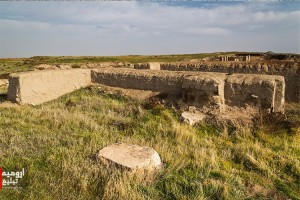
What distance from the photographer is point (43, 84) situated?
10336mm

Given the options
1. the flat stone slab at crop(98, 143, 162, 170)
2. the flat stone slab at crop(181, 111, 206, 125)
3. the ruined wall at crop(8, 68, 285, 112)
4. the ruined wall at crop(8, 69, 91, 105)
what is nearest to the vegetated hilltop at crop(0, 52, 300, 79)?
the ruined wall at crop(8, 69, 91, 105)

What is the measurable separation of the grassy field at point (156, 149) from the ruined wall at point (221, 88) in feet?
3.56

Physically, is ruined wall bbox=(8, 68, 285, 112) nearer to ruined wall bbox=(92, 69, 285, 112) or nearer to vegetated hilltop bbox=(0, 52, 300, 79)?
ruined wall bbox=(92, 69, 285, 112)

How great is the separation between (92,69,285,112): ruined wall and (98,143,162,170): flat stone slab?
396cm

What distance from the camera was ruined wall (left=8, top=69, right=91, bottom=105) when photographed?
31.3 ft

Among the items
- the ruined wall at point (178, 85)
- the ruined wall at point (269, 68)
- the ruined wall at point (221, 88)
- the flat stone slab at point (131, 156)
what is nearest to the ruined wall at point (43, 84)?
the ruined wall at point (178, 85)

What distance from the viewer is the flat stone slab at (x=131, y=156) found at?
175 inches

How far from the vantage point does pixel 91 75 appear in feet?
39.9

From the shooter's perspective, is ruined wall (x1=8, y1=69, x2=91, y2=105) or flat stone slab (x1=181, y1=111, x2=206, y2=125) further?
ruined wall (x1=8, y1=69, x2=91, y2=105)

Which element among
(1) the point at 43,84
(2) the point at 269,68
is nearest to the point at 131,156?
(1) the point at 43,84

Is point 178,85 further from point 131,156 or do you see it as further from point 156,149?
point 131,156

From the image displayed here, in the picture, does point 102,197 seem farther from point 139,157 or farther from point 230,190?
point 230,190

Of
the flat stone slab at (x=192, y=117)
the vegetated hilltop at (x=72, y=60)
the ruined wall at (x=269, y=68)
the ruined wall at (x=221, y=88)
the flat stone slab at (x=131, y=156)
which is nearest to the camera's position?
the flat stone slab at (x=131, y=156)

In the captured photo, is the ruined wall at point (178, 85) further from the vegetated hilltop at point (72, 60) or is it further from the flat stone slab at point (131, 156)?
the vegetated hilltop at point (72, 60)
